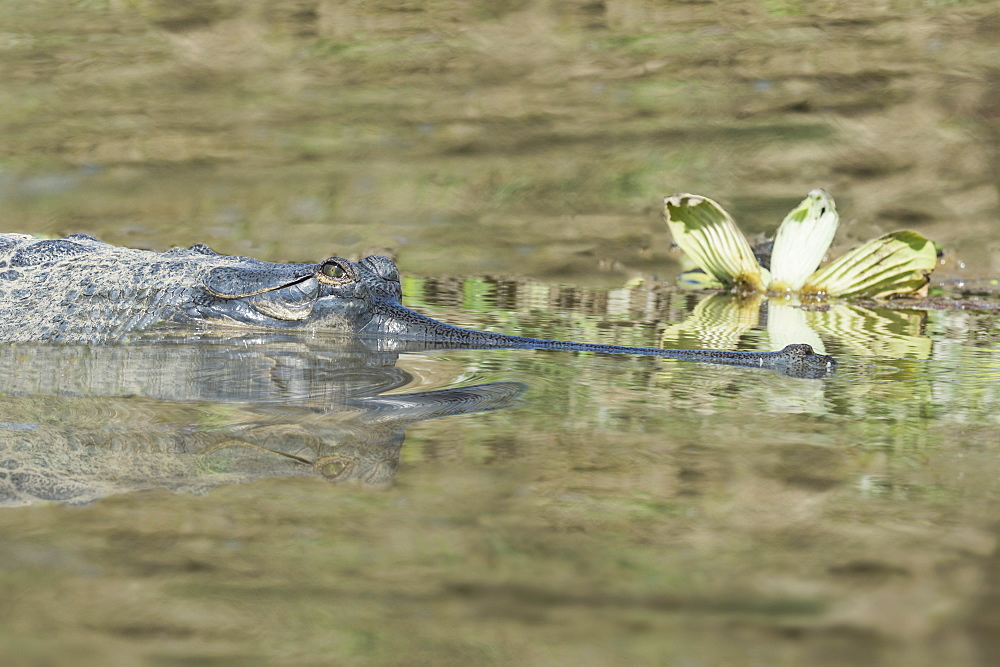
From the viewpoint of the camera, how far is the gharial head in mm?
3221

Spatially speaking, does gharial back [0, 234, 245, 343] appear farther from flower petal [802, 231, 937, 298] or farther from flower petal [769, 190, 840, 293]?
flower petal [802, 231, 937, 298]

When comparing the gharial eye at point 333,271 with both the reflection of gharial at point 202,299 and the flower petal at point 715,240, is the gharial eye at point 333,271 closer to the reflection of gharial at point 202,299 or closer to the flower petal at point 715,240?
the reflection of gharial at point 202,299

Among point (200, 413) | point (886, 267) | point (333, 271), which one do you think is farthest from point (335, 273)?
point (886, 267)

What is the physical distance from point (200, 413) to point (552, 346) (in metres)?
1.01

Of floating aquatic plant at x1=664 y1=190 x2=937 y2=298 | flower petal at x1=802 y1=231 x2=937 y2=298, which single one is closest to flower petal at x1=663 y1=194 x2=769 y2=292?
floating aquatic plant at x1=664 y1=190 x2=937 y2=298

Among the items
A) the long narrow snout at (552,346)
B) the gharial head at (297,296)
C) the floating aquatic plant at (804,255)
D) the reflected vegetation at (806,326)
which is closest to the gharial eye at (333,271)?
the gharial head at (297,296)

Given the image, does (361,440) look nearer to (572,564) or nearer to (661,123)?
(572,564)

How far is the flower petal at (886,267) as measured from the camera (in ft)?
14.1

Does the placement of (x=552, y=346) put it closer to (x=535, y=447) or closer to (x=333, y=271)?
(x=333, y=271)

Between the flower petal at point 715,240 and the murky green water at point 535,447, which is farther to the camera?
the flower petal at point 715,240

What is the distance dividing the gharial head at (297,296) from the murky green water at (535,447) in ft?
0.38

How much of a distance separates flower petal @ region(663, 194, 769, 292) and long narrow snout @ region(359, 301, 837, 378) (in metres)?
1.59

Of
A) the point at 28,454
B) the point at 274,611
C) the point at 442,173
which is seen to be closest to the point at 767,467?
the point at 274,611

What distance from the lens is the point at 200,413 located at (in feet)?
7.33
